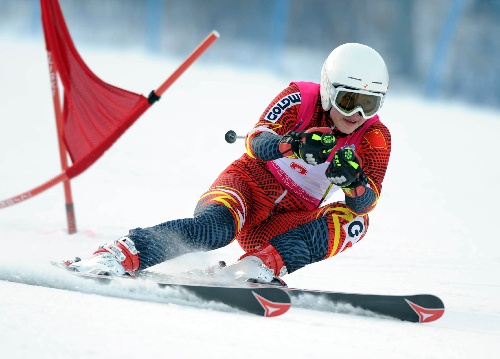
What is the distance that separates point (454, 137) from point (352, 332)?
8.60 meters

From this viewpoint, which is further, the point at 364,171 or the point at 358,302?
the point at 364,171

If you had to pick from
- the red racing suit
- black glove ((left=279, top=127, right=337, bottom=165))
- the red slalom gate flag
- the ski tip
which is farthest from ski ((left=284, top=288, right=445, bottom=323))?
the red slalom gate flag

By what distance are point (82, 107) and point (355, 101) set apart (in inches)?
99.0

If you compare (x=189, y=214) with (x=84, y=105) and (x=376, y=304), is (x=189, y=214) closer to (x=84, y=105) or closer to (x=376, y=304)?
(x=84, y=105)

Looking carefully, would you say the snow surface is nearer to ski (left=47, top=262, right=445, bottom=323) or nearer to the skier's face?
ski (left=47, top=262, right=445, bottom=323)

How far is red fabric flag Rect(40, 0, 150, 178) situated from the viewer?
6.10 metres

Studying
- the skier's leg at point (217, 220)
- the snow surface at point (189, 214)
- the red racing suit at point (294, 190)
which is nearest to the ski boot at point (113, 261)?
the skier's leg at point (217, 220)

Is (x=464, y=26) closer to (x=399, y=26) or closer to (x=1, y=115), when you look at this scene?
(x=399, y=26)

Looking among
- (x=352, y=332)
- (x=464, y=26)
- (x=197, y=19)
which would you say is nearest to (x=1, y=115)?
(x=197, y=19)

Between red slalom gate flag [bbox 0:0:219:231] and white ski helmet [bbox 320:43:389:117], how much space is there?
2.05 meters

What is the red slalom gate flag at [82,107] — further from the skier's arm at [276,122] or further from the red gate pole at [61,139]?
the skier's arm at [276,122]

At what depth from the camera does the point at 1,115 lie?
10500 mm

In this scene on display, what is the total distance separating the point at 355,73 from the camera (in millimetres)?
4246

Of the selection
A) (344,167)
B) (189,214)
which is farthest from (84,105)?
(344,167)
